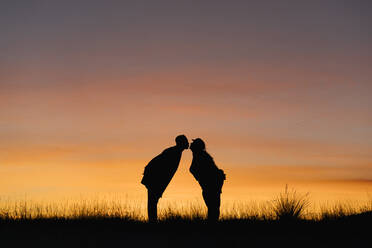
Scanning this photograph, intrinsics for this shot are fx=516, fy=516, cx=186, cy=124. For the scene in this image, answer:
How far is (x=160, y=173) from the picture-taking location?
44.8 ft

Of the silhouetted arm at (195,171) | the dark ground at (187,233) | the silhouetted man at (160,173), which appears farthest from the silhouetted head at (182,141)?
the dark ground at (187,233)

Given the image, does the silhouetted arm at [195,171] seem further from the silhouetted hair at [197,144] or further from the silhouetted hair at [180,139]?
the silhouetted hair at [180,139]

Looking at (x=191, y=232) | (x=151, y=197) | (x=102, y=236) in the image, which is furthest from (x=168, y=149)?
(x=102, y=236)

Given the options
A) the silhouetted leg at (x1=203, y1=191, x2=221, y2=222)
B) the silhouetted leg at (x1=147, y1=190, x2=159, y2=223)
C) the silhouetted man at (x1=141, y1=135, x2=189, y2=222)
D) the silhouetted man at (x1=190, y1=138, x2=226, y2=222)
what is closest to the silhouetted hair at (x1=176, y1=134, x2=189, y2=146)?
the silhouetted man at (x1=141, y1=135, x2=189, y2=222)

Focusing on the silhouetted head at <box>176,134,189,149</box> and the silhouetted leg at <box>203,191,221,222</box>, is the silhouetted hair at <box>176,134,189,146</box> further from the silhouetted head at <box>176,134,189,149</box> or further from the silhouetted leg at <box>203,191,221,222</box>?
the silhouetted leg at <box>203,191,221,222</box>

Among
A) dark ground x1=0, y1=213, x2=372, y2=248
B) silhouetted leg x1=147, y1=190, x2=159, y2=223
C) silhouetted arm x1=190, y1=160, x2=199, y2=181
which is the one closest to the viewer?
dark ground x1=0, y1=213, x2=372, y2=248

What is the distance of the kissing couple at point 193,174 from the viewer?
529 inches

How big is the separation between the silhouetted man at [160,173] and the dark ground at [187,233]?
0.72 m

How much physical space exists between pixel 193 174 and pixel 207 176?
0.37 metres

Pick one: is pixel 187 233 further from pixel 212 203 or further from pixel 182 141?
pixel 182 141

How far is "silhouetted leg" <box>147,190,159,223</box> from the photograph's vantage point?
44.8ft

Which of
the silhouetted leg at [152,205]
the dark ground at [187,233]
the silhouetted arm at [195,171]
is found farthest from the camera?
the silhouetted leg at [152,205]

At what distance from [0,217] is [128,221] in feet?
12.1

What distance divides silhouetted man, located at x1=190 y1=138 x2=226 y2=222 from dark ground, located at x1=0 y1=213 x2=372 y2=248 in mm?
537
